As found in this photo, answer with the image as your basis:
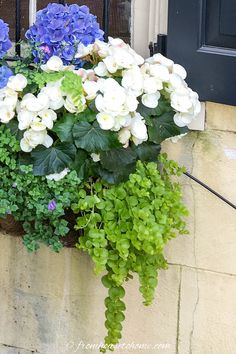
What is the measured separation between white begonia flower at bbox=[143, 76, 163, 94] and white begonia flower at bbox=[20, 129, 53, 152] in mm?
401

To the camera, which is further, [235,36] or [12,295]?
[12,295]

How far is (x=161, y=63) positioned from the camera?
253 centimetres

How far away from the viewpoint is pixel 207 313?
2.81 meters

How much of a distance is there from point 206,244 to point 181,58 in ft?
2.53

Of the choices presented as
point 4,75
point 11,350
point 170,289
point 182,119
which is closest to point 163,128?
point 182,119

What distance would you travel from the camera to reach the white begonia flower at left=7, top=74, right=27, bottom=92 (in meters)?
2.45

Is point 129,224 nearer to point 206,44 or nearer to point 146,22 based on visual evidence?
point 206,44

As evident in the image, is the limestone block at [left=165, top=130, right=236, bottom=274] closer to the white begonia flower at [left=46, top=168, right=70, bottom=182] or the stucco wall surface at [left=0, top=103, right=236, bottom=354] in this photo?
the stucco wall surface at [left=0, top=103, right=236, bottom=354]

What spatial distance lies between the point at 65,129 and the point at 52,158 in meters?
0.12

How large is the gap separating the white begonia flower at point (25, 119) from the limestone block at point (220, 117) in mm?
736

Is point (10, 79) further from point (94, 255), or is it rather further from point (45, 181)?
point (94, 255)

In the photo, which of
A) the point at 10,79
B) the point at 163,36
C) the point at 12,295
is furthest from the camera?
the point at 12,295

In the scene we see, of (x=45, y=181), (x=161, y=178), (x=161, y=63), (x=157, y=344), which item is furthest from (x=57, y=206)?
(x=157, y=344)

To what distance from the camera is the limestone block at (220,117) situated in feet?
8.72
